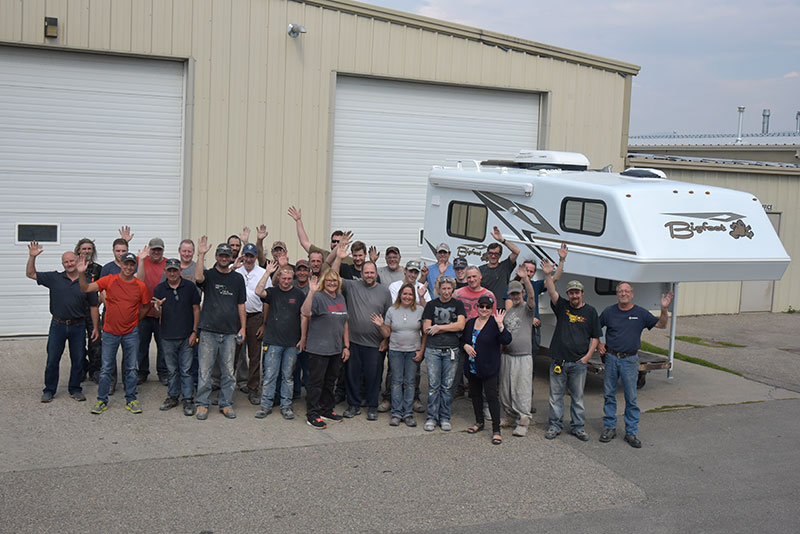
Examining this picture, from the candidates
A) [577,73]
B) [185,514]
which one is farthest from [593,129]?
[185,514]

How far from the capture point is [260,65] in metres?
13.3

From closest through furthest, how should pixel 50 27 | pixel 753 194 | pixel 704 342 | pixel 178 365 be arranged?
pixel 178 365
pixel 50 27
pixel 704 342
pixel 753 194

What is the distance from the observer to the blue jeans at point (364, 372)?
30.2 ft

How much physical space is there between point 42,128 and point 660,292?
368 inches

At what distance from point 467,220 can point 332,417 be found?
419 cm

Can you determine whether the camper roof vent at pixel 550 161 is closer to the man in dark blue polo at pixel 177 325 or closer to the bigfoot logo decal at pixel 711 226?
→ the bigfoot logo decal at pixel 711 226

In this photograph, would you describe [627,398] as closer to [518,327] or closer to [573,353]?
[573,353]

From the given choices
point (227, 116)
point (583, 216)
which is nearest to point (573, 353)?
point (583, 216)

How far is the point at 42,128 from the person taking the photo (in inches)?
487

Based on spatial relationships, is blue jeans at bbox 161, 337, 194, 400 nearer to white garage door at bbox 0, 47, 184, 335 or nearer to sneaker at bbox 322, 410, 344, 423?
sneaker at bbox 322, 410, 344, 423

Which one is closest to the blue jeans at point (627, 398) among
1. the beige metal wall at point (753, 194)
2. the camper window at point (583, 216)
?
the camper window at point (583, 216)

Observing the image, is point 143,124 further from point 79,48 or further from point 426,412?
point 426,412

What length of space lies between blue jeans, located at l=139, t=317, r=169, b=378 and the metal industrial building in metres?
3.39

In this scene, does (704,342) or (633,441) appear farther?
(704,342)
